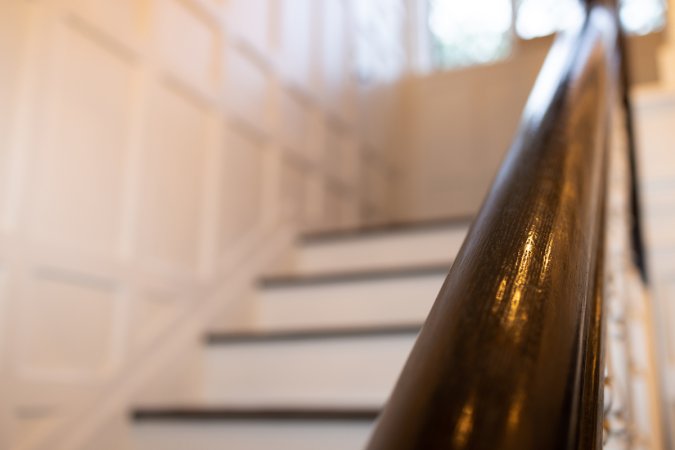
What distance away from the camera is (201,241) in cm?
216

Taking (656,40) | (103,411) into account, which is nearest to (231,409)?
(103,411)

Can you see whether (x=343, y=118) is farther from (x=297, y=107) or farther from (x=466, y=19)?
(x=466, y=19)

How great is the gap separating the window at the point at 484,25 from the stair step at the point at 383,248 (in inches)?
82.0

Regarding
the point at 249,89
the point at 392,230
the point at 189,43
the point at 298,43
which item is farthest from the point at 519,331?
the point at 298,43

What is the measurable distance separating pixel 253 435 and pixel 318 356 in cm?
38

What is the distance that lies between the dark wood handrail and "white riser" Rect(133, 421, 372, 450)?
955 millimetres

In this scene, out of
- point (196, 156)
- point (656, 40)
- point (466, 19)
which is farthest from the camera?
point (466, 19)

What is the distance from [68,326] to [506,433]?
1.48 meters

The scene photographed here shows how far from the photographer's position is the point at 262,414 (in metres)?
1.47

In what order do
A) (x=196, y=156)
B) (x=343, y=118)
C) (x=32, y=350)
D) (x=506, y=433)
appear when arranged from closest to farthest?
1. (x=506, y=433)
2. (x=32, y=350)
3. (x=196, y=156)
4. (x=343, y=118)

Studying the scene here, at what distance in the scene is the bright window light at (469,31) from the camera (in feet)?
13.9

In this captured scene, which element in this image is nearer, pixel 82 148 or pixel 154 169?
pixel 82 148

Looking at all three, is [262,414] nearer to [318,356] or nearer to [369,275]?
[318,356]

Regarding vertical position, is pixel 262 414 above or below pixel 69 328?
below
